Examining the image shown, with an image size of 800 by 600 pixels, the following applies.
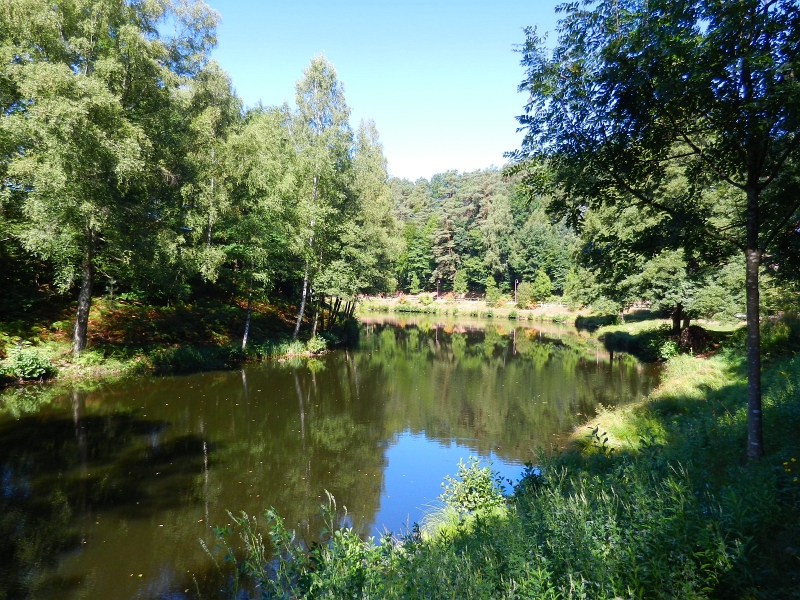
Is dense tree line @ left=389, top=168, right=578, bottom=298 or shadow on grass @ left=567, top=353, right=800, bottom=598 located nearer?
shadow on grass @ left=567, top=353, right=800, bottom=598

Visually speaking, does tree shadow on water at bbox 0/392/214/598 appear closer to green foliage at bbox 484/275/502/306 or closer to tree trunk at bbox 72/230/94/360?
tree trunk at bbox 72/230/94/360

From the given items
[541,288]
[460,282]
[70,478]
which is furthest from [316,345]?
[460,282]

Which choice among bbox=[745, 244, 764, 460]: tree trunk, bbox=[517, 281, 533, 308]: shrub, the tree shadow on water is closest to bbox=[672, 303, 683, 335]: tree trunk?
bbox=[745, 244, 764, 460]: tree trunk

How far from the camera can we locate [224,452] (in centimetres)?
1193

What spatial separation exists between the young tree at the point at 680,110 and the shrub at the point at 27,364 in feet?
60.7

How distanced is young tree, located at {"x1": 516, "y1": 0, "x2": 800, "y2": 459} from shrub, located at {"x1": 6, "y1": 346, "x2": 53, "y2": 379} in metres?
18.5

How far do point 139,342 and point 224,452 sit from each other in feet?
39.8

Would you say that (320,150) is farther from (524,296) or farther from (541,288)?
(541,288)

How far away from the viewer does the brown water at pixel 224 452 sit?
24.1ft

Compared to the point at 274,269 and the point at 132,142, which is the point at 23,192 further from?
the point at 274,269

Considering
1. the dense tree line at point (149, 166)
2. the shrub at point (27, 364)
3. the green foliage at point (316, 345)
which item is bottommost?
the green foliage at point (316, 345)

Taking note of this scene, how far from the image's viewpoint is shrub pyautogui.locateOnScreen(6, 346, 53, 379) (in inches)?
651

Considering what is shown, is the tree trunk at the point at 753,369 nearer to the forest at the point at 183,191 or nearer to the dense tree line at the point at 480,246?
the forest at the point at 183,191

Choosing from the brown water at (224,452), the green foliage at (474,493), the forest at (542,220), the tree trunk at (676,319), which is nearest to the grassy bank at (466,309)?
the forest at (542,220)
